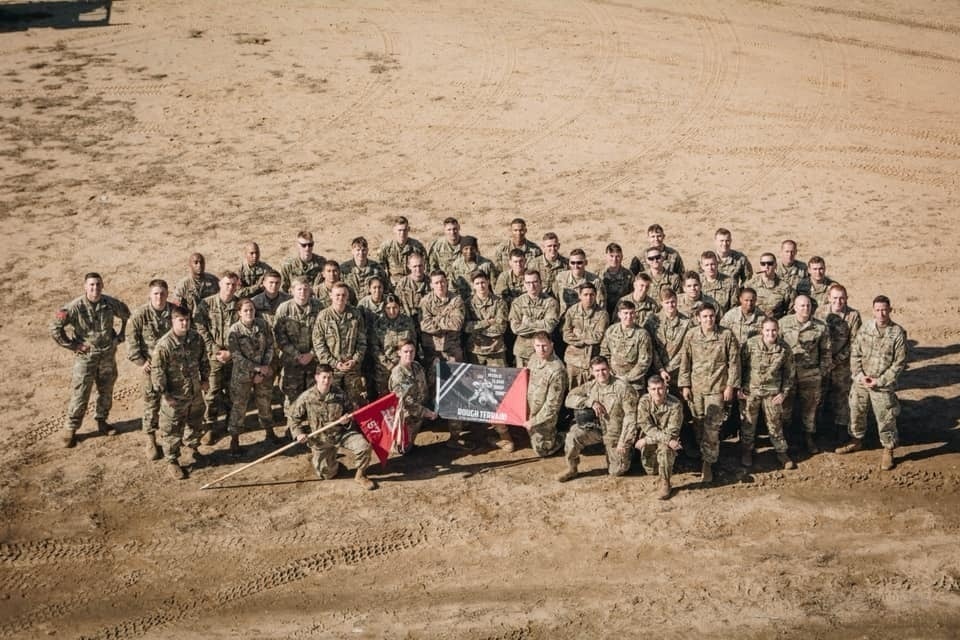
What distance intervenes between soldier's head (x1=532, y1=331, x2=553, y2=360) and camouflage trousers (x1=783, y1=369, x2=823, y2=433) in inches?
118

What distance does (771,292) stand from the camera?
1413cm

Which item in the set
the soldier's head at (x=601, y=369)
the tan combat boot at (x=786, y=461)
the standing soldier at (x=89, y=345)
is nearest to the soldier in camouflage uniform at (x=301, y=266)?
the standing soldier at (x=89, y=345)

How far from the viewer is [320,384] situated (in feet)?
41.7

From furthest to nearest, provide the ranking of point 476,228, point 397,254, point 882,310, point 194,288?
point 476,228 < point 397,254 < point 194,288 < point 882,310

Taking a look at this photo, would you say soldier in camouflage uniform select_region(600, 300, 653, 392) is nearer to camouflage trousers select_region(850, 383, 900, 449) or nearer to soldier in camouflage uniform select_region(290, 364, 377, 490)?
camouflage trousers select_region(850, 383, 900, 449)

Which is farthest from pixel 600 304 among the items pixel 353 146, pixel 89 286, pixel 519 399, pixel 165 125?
pixel 165 125

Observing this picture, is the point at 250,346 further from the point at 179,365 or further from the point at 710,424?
the point at 710,424

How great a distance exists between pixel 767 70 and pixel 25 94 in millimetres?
17112

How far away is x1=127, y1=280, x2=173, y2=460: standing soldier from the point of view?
13289 mm

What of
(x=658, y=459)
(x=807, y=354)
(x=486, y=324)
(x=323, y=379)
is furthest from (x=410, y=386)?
(x=807, y=354)

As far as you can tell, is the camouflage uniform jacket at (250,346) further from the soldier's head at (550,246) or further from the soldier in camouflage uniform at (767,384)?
the soldier in camouflage uniform at (767,384)

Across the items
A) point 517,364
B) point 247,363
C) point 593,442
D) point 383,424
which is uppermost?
point 247,363

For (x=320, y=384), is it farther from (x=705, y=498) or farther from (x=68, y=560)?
(x=705, y=498)

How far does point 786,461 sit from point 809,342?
150cm
